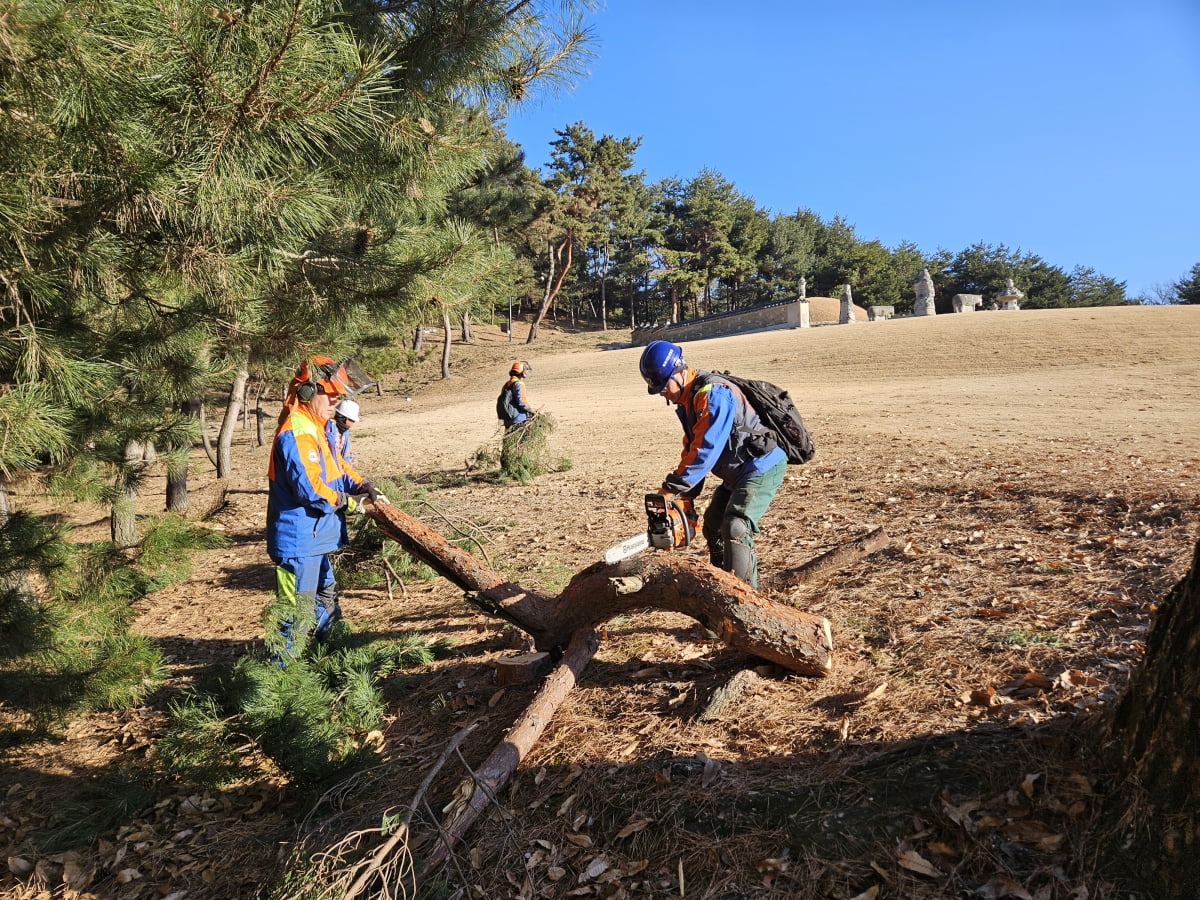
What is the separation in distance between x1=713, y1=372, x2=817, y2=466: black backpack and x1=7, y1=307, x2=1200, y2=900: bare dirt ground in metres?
0.96

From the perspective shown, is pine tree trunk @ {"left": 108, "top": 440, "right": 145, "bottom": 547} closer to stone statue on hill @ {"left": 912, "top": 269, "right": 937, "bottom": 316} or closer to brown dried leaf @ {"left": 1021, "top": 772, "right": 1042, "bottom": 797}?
brown dried leaf @ {"left": 1021, "top": 772, "right": 1042, "bottom": 797}

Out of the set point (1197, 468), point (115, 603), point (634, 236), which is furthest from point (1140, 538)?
point (634, 236)

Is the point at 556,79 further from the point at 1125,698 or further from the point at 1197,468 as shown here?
the point at 1197,468

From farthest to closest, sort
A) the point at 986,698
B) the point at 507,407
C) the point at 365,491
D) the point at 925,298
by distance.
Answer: the point at 925,298 → the point at 507,407 → the point at 365,491 → the point at 986,698

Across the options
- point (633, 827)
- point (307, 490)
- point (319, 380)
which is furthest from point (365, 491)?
point (633, 827)

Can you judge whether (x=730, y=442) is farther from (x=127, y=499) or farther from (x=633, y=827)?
(x=127, y=499)

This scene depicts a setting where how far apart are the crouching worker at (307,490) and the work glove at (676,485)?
6.61 ft

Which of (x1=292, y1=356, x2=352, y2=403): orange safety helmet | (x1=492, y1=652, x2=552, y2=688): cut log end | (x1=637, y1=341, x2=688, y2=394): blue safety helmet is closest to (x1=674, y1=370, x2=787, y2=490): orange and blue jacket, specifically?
(x1=637, y1=341, x2=688, y2=394): blue safety helmet

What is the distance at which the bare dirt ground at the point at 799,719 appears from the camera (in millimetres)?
2340

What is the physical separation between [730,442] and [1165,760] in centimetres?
251

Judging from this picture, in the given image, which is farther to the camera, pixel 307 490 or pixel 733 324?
pixel 733 324

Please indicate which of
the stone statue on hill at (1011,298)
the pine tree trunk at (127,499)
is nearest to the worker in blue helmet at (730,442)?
the pine tree trunk at (127,499)

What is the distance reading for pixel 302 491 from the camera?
4.39 metres

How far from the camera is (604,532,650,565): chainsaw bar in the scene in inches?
142
